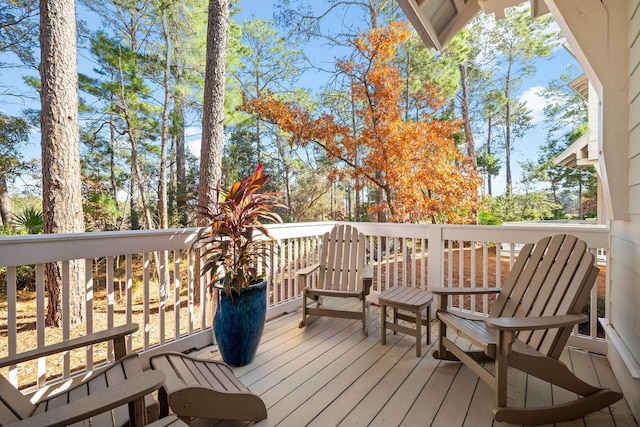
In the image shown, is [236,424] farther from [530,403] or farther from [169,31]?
[169,31]

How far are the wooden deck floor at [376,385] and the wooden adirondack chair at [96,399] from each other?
2.14 ft

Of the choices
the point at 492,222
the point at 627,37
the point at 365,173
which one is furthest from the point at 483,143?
the point at 627,37

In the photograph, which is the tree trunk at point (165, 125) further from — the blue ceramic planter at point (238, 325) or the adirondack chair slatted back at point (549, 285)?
the adirondack chair slatted back at point (549, 285)

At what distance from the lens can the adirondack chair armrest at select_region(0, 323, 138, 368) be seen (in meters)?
1.28

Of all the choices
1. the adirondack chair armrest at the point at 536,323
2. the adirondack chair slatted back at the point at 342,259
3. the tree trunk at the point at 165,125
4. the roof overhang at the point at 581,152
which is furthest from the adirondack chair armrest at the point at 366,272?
the tree trunk at the point at 165,125

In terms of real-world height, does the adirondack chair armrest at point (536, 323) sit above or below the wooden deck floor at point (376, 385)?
above

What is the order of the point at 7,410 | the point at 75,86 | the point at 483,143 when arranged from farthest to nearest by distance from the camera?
the point at 483,143 → the point at 75,86 → the point at 7,410

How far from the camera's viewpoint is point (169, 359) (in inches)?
68.7

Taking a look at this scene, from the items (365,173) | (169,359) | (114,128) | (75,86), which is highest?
(114,128)

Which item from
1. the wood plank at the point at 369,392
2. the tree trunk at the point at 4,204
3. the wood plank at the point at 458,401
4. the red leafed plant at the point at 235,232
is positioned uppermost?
the tree trunk at the point at 4,204

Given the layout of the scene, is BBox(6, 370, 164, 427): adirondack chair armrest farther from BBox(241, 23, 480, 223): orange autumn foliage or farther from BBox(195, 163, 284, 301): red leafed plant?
BBox(241, 23, 480, 223): orange autumn foliage

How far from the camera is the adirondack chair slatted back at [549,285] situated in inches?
69.2

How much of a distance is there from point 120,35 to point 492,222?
1346 cm

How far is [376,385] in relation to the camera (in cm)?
208
